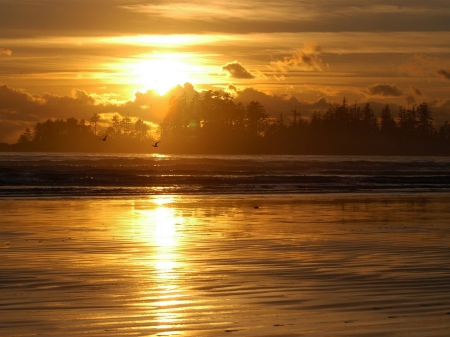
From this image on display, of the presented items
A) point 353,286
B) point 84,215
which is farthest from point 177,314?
point 84,215

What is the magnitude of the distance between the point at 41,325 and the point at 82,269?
3453 mm

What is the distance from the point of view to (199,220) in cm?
1917

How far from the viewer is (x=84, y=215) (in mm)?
20219

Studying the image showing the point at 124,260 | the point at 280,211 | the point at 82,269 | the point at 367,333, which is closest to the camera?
the point at 367,333

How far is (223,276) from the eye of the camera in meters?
9.94

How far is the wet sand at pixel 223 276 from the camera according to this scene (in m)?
7.22

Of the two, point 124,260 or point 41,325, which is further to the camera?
point 124,260

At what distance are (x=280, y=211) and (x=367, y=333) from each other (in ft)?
51.3

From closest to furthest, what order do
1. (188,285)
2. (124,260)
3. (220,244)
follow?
(188,285)
(124,260)
(220,244)

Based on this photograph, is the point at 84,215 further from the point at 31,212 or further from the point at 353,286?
the point at 353,286

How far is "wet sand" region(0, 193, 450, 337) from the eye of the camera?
23.7 feet

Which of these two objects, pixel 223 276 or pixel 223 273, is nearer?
pixel 223 276

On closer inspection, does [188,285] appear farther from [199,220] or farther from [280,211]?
[280,211]

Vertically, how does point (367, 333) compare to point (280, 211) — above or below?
above
